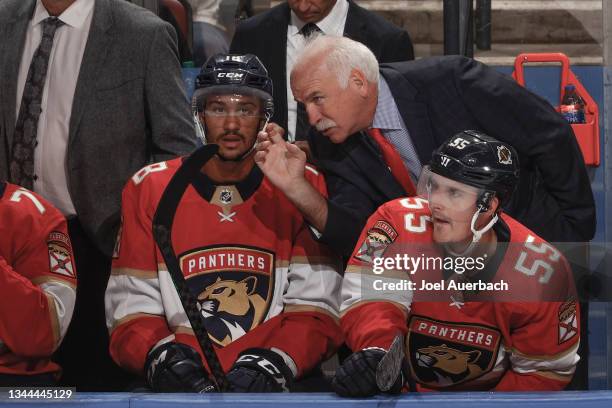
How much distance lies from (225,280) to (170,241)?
0.49ft

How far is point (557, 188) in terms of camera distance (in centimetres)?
261

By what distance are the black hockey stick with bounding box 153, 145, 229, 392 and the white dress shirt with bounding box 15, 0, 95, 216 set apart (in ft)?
1.28

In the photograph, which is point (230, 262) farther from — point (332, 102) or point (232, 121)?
point (332, 102)

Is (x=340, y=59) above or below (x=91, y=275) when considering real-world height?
above

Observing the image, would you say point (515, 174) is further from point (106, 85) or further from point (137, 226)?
point (106, 85)

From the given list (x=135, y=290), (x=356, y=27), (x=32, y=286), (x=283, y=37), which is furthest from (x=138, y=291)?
(x=356, y=27)

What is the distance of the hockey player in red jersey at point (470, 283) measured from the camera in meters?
2.30

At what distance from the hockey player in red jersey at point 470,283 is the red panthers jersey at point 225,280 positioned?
17 cm

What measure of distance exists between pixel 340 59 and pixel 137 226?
0.59m

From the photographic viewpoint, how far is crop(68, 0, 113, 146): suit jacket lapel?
2.72 meters

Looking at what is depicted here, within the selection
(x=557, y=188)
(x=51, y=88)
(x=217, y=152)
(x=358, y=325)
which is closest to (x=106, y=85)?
(x=51, y=88)

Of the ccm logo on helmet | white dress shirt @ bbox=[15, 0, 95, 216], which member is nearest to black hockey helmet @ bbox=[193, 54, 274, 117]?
the ccm logo on helmet

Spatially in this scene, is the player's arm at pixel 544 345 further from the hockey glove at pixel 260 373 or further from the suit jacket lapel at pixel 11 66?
the suit jacket lapel at pixel 11 66
